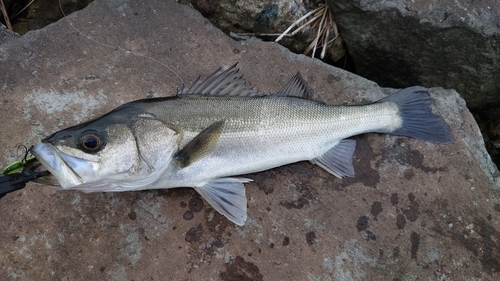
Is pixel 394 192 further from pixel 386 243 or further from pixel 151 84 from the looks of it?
pixel 151 84

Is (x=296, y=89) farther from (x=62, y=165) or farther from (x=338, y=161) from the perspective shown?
(x=62, y=165)

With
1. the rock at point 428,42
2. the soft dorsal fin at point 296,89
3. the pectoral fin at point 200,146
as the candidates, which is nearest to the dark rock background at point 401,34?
the rock at point 428,42

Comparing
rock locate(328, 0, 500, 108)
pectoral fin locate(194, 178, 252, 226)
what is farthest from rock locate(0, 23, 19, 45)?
rock locate(328, 0, 500, 108)

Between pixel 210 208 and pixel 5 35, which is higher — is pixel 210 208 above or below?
below

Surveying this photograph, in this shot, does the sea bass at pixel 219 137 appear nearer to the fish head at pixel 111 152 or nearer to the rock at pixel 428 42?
the fish head at pixel 111 152

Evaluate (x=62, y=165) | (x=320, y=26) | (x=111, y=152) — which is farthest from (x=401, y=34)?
(x=62, y=165)

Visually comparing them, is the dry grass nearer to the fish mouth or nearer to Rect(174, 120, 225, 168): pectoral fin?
Rect(174, 120, 225, 168): pectoral fin
